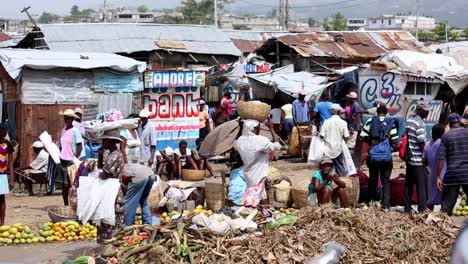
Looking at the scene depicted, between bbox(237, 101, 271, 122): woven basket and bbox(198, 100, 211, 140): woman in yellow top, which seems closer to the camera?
bbox(237, 101, 271, 122): woven basket

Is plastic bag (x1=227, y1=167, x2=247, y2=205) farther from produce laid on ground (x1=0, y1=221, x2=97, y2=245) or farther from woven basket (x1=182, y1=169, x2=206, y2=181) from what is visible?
woven basket (x1=182, y1=169, x2=206, y2=181)

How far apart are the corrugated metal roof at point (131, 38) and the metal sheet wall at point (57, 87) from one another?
907 cm

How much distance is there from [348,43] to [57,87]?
48.9 feet

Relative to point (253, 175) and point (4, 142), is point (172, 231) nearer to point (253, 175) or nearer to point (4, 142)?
point (253, 175)

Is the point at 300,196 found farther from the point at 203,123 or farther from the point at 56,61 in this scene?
the point at 203,123

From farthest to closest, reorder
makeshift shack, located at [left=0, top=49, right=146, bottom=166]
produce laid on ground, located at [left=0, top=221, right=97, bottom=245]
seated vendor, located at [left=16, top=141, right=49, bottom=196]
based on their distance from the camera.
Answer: makeshift shack, located at [left=0, top=49, right=146, bottom=166] < seated vendor, located at [left=16, top=141, right=49, bottom=196] < produce laid on ground, located at [left=0, top=221, right=97, bottom=245]

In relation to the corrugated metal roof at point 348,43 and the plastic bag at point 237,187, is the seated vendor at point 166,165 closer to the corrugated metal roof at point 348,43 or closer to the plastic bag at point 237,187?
the plastic bag at point 237,187

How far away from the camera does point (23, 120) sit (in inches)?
639

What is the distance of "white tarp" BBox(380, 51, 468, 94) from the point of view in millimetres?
20641

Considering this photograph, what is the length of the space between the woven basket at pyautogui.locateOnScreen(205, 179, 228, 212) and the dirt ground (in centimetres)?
124

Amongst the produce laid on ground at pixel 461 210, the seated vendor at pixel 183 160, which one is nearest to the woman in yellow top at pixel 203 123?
the seated vendor at pixel 183 160

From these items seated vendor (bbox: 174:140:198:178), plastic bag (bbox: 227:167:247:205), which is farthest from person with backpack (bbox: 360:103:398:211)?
seated vendor (bbox: 174:140:198:178)

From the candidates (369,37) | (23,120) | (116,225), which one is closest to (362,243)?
(116,225)

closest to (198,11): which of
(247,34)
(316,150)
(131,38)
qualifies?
(247,34)
